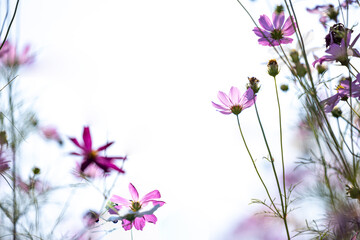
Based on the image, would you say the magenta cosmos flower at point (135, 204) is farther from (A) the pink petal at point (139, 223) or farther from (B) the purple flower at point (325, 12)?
(B) the purple flower at point (325, 12)

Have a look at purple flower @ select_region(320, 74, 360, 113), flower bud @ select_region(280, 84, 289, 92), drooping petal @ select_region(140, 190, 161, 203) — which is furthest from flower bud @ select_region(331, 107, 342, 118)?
drooping petal @ select_region(140, 190, 161, 203)

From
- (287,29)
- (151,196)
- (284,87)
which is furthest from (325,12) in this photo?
(151,196)

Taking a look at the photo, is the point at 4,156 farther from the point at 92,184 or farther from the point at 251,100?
the point at 251,100

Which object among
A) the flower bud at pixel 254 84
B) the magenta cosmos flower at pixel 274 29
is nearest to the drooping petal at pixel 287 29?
the magenta cosmos flower at pixel 274 29

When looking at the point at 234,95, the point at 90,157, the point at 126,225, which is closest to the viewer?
the point at 90,157

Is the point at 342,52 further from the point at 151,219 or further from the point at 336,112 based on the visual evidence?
the point at 151,219

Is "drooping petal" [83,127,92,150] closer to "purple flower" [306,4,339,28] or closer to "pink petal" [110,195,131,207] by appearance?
"pink petal" [110,195,131,207]

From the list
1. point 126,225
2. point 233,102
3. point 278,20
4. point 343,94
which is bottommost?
point 126,225
